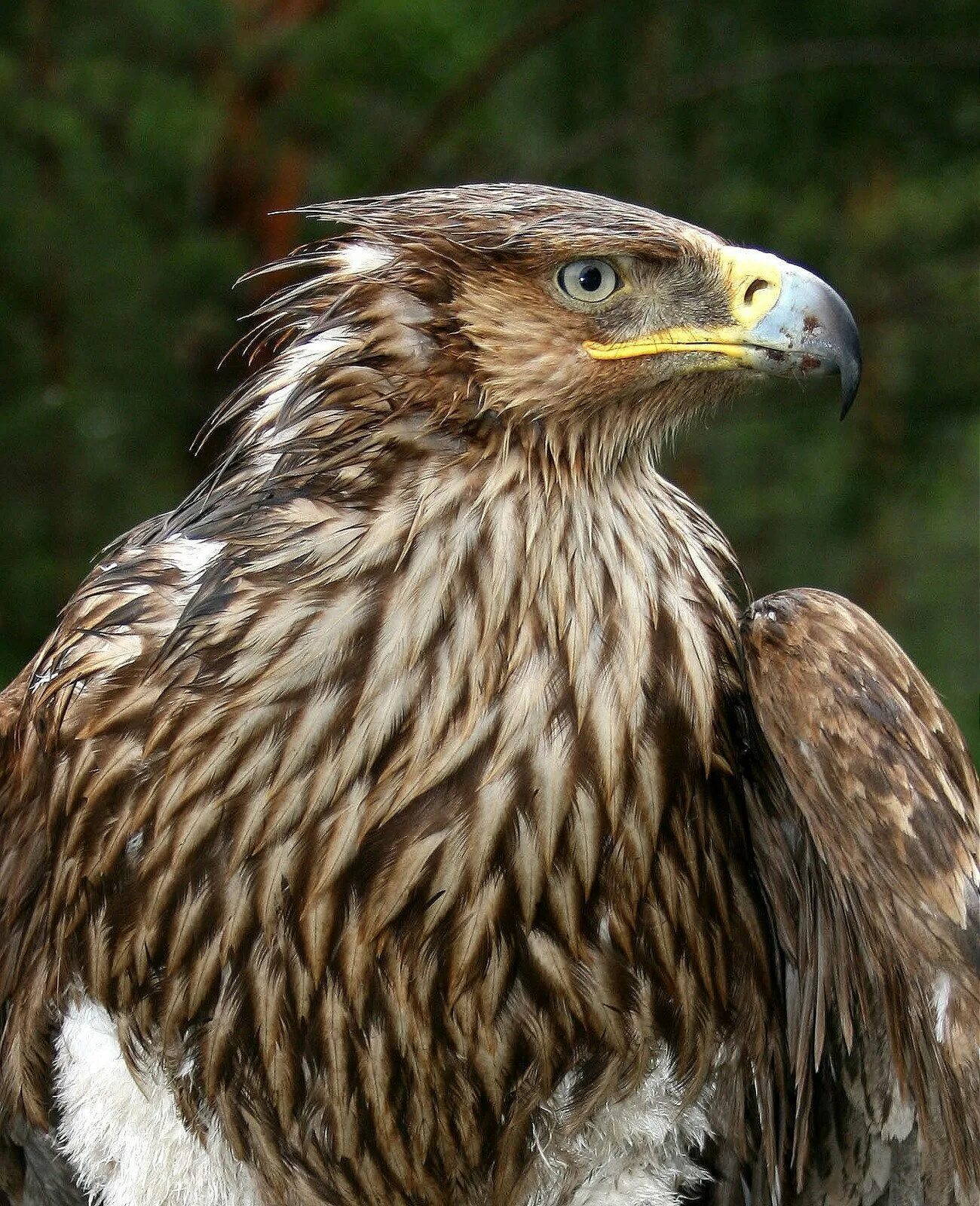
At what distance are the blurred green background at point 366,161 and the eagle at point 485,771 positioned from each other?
221 cm

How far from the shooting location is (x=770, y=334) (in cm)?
246

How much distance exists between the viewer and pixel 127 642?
263 centimetres

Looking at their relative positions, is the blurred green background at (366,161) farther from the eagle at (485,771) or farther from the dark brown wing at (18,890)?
the eagle at (485,771)

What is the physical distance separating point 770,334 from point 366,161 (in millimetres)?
3782

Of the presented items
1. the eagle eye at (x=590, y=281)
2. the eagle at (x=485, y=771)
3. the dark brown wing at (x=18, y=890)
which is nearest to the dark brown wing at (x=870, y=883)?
the eagle at (x=485, y=771)

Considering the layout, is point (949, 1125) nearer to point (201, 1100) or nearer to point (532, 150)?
point (201, 1100)

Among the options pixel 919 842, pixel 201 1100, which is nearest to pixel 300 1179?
pixel 201 1100

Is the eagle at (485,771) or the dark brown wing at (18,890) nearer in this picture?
the eagle at (485,771)

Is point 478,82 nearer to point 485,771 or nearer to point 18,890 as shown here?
point 18,890

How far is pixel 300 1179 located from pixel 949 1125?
1.03m

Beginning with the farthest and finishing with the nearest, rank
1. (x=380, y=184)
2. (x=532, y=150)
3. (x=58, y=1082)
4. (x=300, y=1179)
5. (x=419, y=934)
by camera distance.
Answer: (x=532, y=150) < (x=380, y=184) < (x=58, y=1082) < (x=300, y=1179) < (x=419, y=934)

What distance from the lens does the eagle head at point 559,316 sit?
244cm

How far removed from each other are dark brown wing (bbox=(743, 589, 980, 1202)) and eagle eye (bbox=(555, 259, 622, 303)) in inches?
22.0

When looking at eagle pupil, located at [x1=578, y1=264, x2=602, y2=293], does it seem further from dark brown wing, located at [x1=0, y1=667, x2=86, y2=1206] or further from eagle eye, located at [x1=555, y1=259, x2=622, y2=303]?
dark brown wing, located at [x1=0, y1=667, x2=86, y2=1206]
